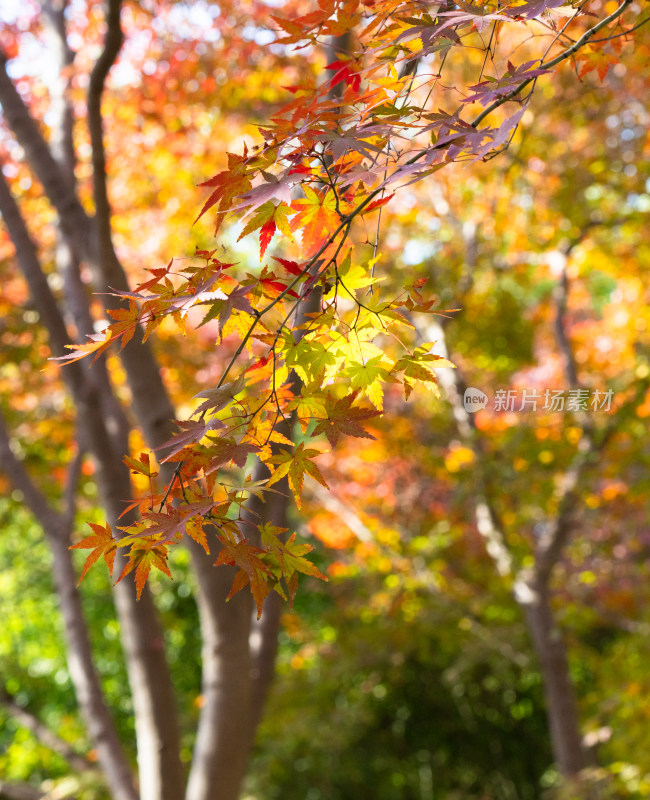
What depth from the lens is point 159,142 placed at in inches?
145

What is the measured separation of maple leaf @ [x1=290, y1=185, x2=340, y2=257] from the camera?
778 millimetres

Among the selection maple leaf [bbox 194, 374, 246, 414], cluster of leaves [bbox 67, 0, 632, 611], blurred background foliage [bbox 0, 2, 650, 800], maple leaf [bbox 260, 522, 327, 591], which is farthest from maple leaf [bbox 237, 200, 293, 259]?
blurred background foliage [bbox 0, 2, 650, 800]

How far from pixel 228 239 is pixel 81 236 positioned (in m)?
2.57

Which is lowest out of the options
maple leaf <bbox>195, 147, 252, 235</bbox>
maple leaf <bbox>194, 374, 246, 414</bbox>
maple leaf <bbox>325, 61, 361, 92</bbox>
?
maple leaf <bbox>194, 374, 246, 414</bbox>

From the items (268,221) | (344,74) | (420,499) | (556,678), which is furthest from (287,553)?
(420,499)

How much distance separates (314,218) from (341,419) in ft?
0.69

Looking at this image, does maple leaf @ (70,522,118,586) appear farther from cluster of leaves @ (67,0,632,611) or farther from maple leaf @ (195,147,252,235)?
maple leaf @ (195,147,252,235)

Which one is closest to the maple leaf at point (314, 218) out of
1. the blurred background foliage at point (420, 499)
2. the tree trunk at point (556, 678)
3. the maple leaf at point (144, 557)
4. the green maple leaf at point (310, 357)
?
the green maple leaf at point (310, 357)

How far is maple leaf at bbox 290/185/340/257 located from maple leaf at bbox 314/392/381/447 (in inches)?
6.4

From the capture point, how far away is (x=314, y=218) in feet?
2.56

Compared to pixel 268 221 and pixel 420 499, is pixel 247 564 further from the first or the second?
pixel 420 499

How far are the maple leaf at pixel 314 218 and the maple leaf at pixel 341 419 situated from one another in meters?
0.16

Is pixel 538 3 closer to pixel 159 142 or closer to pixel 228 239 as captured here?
pixel 159 142

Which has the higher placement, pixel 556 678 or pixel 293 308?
pixel 293 308
